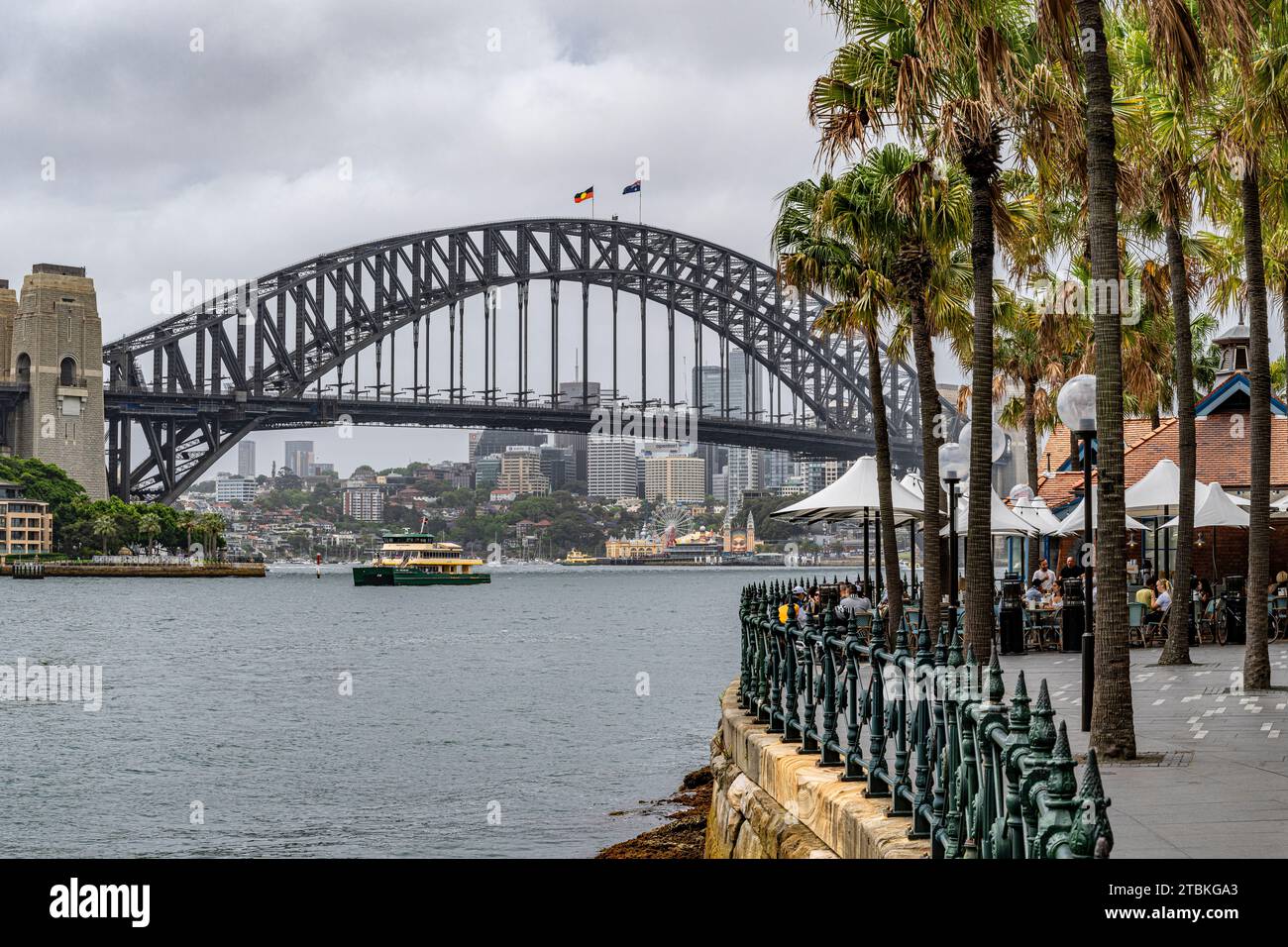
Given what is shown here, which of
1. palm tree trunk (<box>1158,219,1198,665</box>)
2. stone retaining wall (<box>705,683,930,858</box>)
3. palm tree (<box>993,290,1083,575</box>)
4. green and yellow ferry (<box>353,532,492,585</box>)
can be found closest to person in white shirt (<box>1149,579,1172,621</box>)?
palm tree trunk (<box>1158,219,1198,665</box>)

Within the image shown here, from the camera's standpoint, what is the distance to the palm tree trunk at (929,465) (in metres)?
20.7

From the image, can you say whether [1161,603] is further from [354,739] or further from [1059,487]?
[1059,487]

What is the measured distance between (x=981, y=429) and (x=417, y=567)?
371 feet

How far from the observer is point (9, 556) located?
121438 millimetres

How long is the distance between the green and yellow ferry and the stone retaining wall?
112m

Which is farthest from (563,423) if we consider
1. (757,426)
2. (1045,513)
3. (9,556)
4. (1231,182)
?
(1231,182)

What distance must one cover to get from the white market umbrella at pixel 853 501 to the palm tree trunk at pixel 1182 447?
547 cm

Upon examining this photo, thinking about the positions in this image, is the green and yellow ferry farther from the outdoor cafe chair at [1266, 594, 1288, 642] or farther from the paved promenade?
the paved promenade

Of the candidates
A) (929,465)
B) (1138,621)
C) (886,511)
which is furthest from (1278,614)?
(929,465)

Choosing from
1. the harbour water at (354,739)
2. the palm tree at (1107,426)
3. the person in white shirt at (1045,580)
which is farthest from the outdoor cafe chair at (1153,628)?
the palm tree at (1107,426)

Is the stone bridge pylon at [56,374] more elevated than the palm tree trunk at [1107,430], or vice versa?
the stone bridge pylon at [56,374]

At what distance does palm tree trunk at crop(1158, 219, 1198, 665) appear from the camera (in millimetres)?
18609

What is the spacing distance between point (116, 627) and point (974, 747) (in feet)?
210

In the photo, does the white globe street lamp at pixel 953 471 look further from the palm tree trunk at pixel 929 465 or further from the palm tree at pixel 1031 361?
the palm tree at pixel 1031 361
